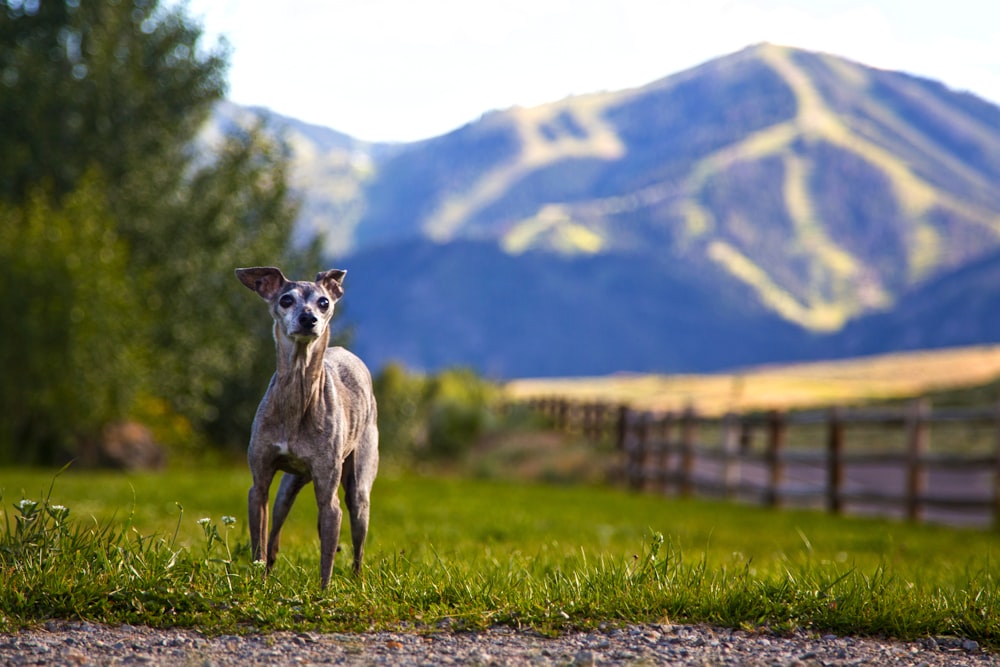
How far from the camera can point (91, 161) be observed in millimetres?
25953

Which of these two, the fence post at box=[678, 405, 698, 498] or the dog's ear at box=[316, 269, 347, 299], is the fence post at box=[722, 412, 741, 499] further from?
the dog's ear at box=[316, 269, 347, 299]

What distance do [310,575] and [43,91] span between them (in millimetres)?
23752

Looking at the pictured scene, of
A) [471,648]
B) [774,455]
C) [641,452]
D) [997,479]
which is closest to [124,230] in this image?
[641,452]

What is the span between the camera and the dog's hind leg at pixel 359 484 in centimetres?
493

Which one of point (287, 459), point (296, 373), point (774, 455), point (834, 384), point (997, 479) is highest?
point (296, 373)

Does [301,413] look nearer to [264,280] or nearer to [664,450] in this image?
[264,280]

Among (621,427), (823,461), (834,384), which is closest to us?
(823,461)

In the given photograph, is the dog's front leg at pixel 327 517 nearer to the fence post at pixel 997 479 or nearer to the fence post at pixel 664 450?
the fence post at pixel 997 479

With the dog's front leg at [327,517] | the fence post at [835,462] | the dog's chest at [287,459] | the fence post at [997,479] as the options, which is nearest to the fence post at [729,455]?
the fence post at [835,462]

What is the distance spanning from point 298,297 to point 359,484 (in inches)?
41.7

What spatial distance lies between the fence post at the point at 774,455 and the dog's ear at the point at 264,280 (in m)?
15.8

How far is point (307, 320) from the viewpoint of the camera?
4.26 m

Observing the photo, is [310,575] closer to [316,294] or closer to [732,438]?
[316,294]

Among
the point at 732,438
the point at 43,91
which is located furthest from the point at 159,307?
the point at 732,438
